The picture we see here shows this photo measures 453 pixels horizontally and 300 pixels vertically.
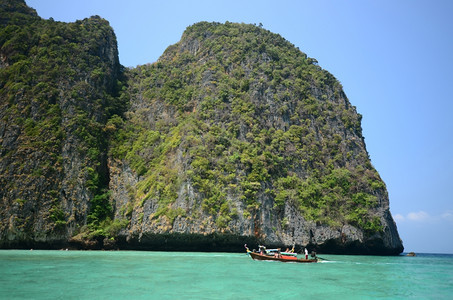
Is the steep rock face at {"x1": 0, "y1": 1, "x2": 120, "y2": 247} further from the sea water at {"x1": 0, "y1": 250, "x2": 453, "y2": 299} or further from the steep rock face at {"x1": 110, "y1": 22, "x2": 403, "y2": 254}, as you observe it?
the sea water at {"x1": 0, "y1": 250, "x2": 453, "y2": 299}

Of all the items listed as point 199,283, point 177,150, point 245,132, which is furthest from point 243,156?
point 199,283

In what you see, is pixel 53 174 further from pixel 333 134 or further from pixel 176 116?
pixel 333 134

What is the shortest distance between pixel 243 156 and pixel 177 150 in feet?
28.6

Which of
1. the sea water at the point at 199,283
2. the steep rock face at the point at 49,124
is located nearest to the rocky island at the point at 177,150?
the steep rock face at the point at 49,124

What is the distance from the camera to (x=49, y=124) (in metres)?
43.8

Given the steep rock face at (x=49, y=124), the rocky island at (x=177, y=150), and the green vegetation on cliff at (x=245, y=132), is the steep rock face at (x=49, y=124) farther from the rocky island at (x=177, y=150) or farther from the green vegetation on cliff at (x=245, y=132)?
the green vegetation on cliff at (x=245, y=132)

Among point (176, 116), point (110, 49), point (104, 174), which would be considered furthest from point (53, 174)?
point (110, 49)

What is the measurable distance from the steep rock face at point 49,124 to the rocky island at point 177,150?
6.0 inches

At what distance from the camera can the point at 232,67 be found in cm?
5619

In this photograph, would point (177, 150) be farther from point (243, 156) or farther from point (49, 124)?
point (49, 124)

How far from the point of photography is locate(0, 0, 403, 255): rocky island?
1489 inches

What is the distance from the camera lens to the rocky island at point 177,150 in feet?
Result: 124

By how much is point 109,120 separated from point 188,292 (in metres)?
40.9

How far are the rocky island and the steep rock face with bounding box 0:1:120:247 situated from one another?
15 cm
